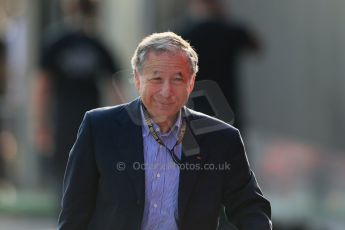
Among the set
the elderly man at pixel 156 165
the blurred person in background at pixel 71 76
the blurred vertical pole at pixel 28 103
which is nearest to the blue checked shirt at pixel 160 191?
the elderly man at pixel 156 165

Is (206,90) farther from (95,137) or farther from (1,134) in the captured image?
(1,134)

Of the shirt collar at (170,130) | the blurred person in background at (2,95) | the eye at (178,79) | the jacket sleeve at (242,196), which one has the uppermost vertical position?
the eye at (178,79)

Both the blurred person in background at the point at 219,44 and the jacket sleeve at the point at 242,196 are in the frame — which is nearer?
the jacket sleeve at the point at 242,196

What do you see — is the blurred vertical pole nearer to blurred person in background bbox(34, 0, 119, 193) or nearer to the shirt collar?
blurred person in background bbox(34, 0, 119, 193)

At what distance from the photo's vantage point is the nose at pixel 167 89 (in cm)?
439

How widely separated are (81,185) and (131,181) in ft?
0.69

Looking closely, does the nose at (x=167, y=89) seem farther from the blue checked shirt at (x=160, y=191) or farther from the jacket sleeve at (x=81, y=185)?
the jacket sleeve at (x=81, y=185)

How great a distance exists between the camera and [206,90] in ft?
17.5

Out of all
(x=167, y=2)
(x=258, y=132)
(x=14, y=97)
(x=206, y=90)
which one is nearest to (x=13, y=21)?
(x=14, y=97)

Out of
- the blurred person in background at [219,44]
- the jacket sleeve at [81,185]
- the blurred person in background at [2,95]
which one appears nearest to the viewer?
the jacket sleeve at [81,185]

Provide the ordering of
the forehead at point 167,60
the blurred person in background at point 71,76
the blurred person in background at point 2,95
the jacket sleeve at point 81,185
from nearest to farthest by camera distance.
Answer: the forehead at point 167,60, the jacket sleeve at point 81,185, the blurred person in background at point 71,76, the blurred person in background at point 2,95

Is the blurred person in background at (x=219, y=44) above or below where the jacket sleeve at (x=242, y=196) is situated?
below

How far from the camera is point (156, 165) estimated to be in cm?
445

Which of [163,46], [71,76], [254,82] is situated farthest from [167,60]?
[254,82]
